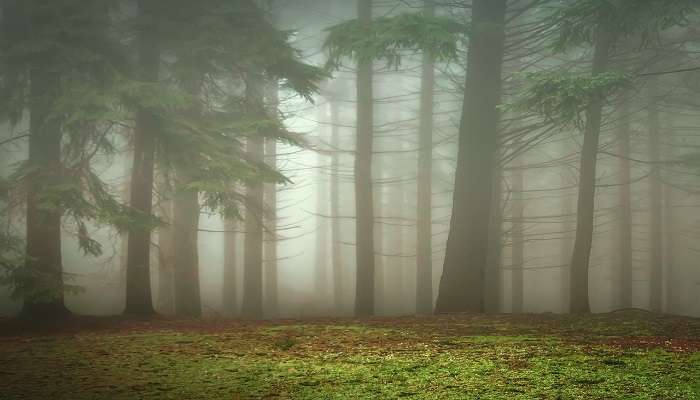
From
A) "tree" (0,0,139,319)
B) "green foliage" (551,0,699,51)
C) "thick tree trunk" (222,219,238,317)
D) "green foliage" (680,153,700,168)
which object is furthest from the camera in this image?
"thick tree trunk" (222,219,238,317)

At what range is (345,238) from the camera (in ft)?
109

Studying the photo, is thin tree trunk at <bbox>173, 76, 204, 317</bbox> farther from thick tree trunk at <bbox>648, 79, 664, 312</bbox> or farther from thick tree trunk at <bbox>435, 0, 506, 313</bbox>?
thick tree trunk at <bbox>648, 79, 664, 312</bbox>

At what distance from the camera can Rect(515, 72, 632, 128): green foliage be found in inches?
416

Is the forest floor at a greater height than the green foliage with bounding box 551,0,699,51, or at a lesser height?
lesser

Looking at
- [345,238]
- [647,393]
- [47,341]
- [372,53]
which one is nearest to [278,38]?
[372,53]

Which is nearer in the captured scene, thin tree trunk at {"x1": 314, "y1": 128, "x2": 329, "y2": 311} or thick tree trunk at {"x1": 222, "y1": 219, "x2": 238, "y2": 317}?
thick tree trunk at {"x1": 222, "y1": 219, "x2": 238, "y2": 317}

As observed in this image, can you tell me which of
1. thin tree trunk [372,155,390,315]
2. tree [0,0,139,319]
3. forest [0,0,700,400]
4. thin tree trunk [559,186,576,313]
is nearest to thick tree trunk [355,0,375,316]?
forest [0,0,700,400]

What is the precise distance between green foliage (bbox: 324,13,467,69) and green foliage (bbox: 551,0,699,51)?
2246mm

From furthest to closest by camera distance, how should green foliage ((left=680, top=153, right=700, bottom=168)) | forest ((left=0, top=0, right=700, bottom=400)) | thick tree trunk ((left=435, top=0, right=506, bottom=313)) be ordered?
green foliage ((left=680, top=153, right=700, bottom=168))
thick tree trunk ((left=435, top=0, right=506, bottom=313))
forest ((left=0, top=0, right=700, bottom=400))

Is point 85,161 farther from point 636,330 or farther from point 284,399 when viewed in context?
point 636,330

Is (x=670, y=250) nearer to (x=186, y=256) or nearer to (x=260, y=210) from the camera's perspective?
(x=260, y=210)

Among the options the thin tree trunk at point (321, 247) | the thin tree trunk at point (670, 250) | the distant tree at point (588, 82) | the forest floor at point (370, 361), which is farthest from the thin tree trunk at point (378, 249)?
the forest floor at point (370, 361)

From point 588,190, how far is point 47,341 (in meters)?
11.5

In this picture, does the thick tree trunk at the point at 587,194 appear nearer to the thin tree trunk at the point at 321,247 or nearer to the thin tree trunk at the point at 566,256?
the thin tree trunk at the point at 566,256
